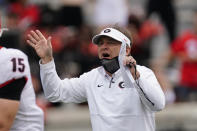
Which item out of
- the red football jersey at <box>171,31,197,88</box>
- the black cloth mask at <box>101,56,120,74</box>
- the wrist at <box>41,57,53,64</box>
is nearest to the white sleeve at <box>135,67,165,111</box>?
the black cloth mask at <box>101,56,120,74</box>

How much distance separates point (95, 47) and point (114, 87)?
681 cm

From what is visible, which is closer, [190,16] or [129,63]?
[129,63]

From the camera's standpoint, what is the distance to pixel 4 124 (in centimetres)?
662

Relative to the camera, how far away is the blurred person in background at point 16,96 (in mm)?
6668

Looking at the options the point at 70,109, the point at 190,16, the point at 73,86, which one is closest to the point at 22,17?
the point at 70,109

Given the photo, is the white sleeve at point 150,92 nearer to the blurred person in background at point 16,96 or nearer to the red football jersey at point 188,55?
the blurred person in background at point 16,96

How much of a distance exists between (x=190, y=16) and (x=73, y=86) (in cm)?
1037

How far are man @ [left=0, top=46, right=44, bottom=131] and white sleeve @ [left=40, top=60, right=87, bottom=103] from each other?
0.50 feet

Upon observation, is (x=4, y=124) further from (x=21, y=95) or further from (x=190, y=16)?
(x=190, y=16)

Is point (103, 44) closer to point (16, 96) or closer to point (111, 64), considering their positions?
point (111, 64)

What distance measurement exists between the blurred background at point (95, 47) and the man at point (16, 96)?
14.0 feet

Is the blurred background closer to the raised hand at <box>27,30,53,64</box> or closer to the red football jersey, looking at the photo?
the red football jersey

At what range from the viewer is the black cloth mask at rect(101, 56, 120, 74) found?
22.1ft

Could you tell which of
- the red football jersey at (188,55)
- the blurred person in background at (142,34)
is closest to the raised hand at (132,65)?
the red football jersey at (188,55)
